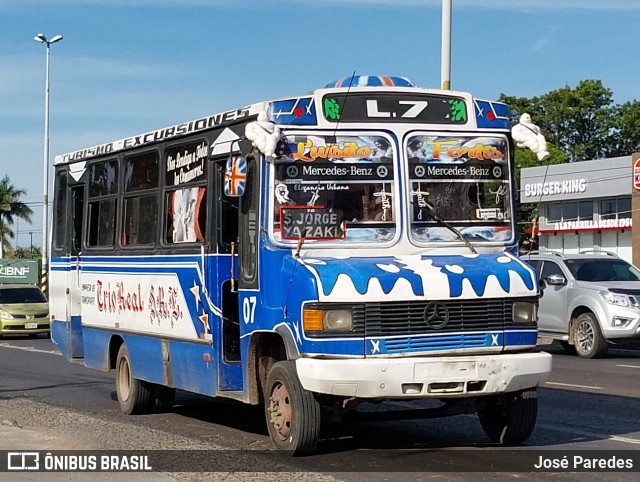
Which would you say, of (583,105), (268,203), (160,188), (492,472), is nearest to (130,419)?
(160,188)

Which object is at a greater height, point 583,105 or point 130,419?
point 583,105

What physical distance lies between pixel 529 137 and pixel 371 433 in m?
3.24

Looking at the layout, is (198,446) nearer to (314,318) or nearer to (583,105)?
(314,318)

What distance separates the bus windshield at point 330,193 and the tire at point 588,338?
1148 centimetres

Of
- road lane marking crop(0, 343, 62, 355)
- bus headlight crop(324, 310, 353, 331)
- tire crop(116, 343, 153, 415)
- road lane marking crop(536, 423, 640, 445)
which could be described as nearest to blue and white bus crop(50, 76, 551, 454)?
bus headlight crop(324, 310, 353, 331)

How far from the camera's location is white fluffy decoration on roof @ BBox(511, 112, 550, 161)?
404 inches

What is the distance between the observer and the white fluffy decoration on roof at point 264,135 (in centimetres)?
966

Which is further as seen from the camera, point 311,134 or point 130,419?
point 130,419

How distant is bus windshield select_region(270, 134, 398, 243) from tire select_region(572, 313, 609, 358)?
11482 millimetres

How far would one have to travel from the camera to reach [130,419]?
43.0ft

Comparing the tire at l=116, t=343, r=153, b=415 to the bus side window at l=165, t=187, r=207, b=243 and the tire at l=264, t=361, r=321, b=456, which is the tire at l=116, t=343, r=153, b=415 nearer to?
the bus side window at l=165, t=187, r=207, b=243

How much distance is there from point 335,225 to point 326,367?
1.33 meters

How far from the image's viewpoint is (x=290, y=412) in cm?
965

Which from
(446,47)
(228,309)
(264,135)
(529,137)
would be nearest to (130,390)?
(228,309)
